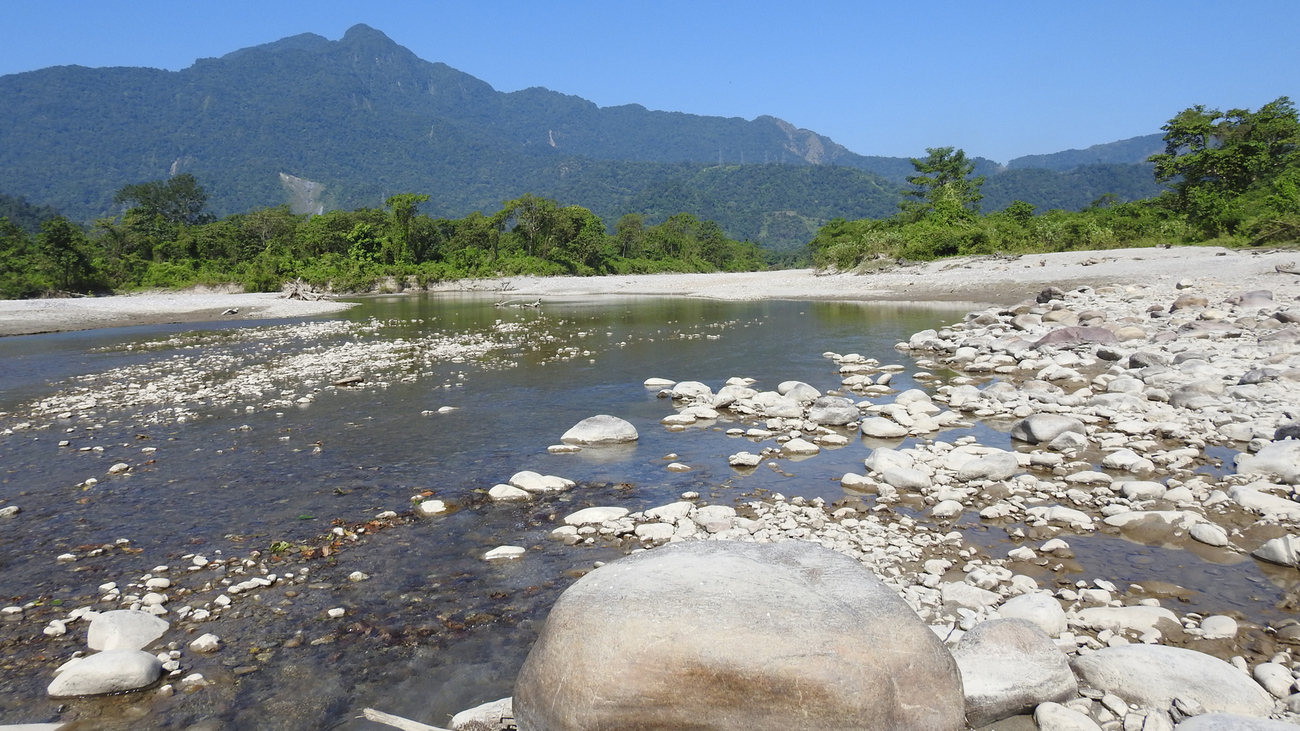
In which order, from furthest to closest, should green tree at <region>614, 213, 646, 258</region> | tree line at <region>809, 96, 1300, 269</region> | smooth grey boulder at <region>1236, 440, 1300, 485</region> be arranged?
green tree at <region>614, 213, 646, 258</region>, tree line at <region>809, 96, 1300, 269</region>, smooth grey boulder at <region>1236, 440, 1300, 485</region>

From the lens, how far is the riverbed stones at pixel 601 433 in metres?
10.5

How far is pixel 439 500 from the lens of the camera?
8.12 meters

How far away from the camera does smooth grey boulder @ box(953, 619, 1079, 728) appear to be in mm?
3875

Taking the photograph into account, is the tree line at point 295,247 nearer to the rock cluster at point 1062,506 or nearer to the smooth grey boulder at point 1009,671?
the rock cluster at point 1062,506

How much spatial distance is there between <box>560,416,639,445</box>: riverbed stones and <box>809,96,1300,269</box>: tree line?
3670 centimetres

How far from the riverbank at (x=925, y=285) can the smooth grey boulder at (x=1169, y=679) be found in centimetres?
2711

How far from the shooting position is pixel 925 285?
4062 centimetres

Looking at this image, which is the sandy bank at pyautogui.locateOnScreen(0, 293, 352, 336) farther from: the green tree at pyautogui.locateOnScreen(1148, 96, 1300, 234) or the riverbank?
the green tree at pyautogui.locateOnScreen(1148, 96, 1300, 234)

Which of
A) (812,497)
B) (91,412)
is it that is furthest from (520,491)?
(91,412)

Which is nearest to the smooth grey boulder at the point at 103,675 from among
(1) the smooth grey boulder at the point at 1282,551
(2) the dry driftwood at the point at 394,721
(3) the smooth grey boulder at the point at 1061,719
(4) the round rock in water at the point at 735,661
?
(2) the dry driftwood at the point at 394,721

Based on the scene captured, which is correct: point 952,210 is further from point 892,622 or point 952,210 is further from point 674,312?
point 892,622

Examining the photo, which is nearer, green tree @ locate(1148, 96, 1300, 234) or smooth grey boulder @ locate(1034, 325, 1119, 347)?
smooth grey boulder @ locate(1034, 325, 1119, 347)

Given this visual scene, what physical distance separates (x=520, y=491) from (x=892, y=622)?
17.6 ft

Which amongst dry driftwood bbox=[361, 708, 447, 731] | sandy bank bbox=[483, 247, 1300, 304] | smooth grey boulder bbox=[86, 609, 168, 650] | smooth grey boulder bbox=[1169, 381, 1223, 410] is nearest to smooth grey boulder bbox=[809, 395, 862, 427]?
smooth grey boulder bbox=[1169, 381, 1223, 410]
